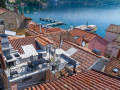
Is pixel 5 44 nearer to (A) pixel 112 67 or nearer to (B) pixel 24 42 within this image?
(B) pixel 24 42

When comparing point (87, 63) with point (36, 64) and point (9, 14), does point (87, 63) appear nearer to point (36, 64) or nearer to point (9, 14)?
point (36, 64)

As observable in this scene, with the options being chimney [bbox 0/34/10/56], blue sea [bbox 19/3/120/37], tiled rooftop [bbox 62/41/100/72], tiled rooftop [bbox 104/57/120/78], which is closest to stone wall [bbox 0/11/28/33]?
chimney [bbox 0/34/10/56]

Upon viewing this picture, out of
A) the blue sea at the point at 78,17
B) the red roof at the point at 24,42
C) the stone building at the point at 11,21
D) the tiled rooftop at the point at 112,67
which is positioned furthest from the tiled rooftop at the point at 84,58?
the blue sea at the point at 78,17

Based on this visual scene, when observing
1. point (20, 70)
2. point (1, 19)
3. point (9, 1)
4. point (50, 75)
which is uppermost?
point (9, 1)

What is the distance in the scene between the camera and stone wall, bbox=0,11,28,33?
61.7 ft

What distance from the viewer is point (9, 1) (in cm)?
13312

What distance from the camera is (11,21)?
1948cm

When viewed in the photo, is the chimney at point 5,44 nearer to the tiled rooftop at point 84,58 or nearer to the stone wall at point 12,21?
the tiled rooftop at point 84,58

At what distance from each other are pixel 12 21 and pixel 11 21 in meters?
0.17

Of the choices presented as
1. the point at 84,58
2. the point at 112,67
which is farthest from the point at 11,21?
the point at 112,67

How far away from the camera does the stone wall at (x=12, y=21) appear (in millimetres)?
18797

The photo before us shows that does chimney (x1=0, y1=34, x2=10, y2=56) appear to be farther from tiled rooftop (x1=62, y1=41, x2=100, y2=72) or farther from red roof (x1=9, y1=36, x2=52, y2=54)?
tiled rooftop (x1=62, y1=41, x2=100, y2=72)

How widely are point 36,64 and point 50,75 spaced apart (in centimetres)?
144

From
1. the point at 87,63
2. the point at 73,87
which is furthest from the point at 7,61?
the point at 87,63
